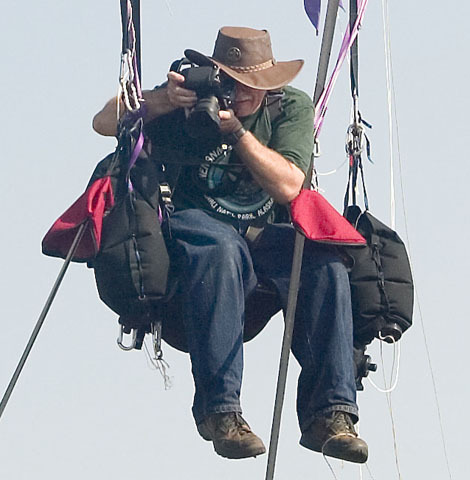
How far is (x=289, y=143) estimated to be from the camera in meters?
8.52

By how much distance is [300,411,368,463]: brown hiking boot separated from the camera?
8.37 meters

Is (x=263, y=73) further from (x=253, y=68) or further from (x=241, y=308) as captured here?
(x=241, y=308)

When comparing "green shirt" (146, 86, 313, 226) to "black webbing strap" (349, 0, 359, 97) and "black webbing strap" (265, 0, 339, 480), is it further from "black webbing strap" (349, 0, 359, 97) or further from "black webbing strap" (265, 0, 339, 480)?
"black webbing strap" (349, 0, 359, 97)

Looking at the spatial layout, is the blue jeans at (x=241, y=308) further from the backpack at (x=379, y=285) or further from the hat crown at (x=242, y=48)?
the hat crown at (x=242, y=48)

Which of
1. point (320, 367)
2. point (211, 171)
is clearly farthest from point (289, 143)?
point (320, 367)

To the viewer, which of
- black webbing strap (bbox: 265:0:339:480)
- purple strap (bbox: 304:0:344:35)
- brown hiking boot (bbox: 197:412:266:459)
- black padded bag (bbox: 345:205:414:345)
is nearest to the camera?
black webbing strap (bbox: 265:0:339:480)

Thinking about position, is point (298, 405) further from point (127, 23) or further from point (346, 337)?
point (127, 23)

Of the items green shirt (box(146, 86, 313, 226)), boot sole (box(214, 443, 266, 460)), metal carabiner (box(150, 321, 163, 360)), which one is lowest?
boot sole (box(214, 443, 266, 460))

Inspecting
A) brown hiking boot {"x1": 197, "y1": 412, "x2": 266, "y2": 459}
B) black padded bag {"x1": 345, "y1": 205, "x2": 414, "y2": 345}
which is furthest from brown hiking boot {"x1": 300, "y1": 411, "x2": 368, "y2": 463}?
black padded bag {"x1": 345, "y1": 205, "x2": 414, "y2": 345}

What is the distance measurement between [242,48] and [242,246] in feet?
2.73

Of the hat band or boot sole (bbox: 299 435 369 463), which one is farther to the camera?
the hat band

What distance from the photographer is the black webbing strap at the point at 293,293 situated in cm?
789

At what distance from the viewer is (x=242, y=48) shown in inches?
341

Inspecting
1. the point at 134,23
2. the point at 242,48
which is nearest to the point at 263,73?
the point at 242,48
